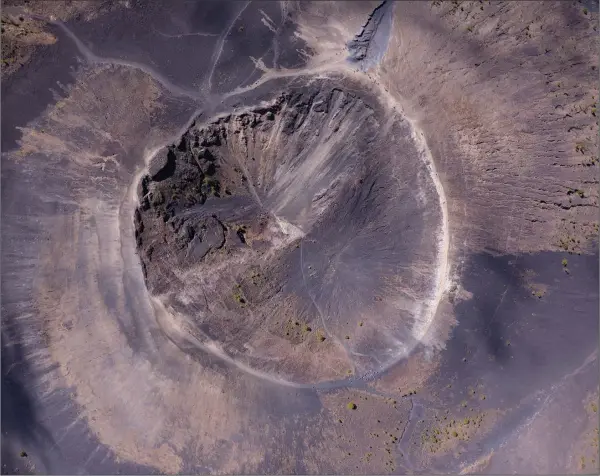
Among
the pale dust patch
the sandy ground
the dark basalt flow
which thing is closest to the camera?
the sandy ground

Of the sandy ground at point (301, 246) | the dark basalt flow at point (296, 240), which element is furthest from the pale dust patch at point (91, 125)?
the dark basalt flow at point (296, 240)

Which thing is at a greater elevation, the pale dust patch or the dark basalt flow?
the pale dust patch

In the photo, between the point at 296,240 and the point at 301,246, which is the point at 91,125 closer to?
the point at 296,240

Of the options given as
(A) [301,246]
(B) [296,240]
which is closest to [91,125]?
(B) [296,240]

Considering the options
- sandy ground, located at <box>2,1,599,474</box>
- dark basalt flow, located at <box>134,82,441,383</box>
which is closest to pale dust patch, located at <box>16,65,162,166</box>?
sandy ground, located at <box>2,1,599,474</box>

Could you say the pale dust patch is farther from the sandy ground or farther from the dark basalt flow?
the dark basalt flow

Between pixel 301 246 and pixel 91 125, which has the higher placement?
pixel 91 125

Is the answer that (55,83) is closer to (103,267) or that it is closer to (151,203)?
(151,203)

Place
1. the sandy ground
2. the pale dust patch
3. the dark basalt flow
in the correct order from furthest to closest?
1. the pale dust patch
2. the dark basalt flow
3. the sandy ground
